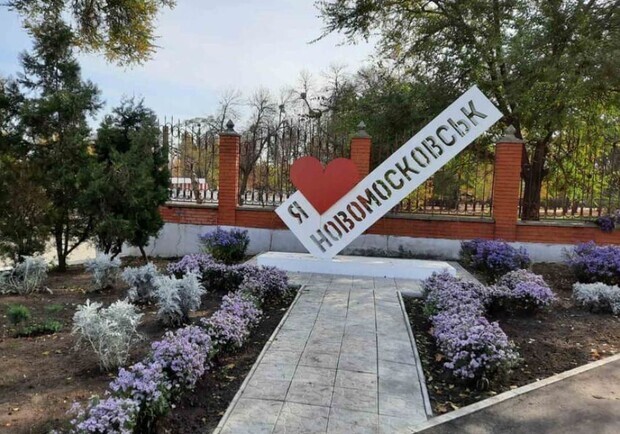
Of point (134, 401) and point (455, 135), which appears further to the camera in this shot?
point (455, 135)

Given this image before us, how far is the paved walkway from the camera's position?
9.70 ft

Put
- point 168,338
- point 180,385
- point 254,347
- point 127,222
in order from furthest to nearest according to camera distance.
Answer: point 127,222
point 254,347
point 168,338
point 180,385

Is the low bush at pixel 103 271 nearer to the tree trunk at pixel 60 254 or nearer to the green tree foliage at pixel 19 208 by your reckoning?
the green tree foliage at pixel 19 208

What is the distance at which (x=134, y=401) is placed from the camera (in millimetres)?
2617

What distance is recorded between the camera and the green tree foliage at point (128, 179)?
770cm

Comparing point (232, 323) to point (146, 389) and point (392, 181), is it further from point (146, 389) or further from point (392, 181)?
point (392, 181)

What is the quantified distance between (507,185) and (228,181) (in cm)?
556

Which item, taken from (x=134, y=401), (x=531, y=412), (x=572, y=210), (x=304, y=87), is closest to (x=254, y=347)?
(x=134, y=401)

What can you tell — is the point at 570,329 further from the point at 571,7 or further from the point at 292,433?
the point at 571,7

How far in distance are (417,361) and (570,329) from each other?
88.3 inches

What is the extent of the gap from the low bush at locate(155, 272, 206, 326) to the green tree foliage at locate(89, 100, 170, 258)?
3.34m

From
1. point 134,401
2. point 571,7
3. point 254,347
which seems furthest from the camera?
point 571,7

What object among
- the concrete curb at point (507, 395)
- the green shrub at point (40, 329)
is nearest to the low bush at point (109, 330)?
the green shrub at point (40, 329)

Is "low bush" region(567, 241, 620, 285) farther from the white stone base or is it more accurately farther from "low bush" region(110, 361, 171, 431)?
"low bush" region(110, 361, 171, 431)
